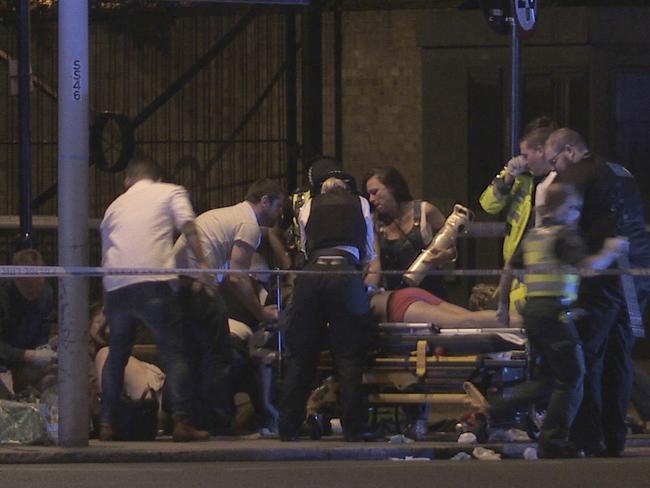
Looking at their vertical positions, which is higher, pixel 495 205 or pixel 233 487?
pixel 495 205

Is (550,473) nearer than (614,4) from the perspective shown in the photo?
Yes

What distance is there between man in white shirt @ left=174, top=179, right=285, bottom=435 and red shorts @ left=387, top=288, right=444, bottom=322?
34.6 inches

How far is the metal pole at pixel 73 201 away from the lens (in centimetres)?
986

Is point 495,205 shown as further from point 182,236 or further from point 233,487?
point 233,487

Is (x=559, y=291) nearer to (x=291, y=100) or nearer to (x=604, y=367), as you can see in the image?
(x=604, y=367)

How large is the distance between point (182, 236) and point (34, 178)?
272 inches

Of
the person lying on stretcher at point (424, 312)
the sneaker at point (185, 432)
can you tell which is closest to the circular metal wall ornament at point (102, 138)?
the sneaker at point (185, 432)

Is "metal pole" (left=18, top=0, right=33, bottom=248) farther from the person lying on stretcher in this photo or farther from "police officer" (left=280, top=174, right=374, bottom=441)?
the person lying on stretcher

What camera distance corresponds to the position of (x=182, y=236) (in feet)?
33.7

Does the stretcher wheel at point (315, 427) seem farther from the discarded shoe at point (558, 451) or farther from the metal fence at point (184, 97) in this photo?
the metal fence at point (184, 97)

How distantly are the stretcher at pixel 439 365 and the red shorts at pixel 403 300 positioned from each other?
94mm

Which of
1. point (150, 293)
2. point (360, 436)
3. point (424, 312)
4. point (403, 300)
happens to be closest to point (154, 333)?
point (150, 293)

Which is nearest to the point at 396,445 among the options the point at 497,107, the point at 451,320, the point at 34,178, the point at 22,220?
the point at 451,320

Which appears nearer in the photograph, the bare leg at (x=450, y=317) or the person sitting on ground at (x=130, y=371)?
the bare leg at (x=450, y=317)
